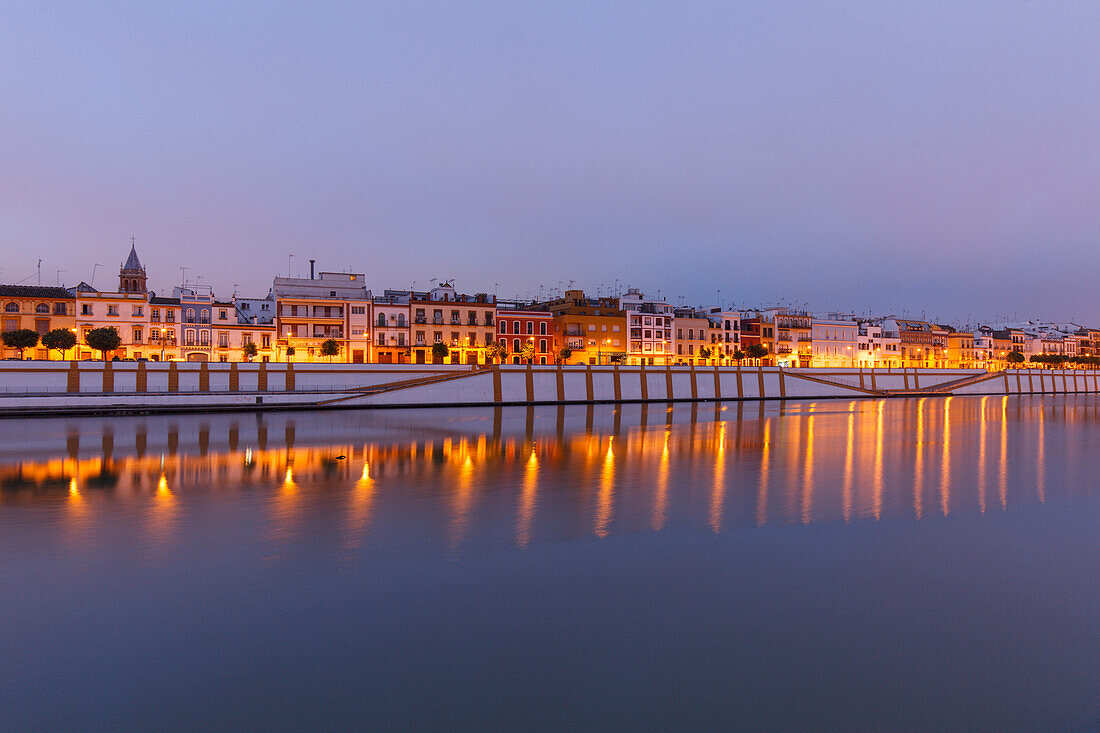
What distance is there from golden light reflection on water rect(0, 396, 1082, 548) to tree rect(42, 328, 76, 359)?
26.5 meters

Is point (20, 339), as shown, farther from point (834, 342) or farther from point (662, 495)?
point (834, 342)

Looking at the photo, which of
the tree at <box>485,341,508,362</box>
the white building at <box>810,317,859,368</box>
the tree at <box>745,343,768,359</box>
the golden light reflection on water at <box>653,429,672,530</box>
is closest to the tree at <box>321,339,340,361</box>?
the tree at <box>485,341,508,362</box>

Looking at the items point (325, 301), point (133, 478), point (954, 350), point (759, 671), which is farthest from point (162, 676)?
point (954, 350)

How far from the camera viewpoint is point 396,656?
6.88 meters

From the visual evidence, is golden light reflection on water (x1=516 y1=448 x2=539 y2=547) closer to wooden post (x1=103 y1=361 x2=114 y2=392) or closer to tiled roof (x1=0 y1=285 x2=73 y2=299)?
wooden post (x1=103 y1=361 x2=114 y2=392)

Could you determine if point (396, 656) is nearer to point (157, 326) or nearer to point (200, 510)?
point (200, 510)

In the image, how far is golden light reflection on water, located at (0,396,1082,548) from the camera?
42.6 feet

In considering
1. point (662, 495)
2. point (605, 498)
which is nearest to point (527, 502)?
point (605, 498)

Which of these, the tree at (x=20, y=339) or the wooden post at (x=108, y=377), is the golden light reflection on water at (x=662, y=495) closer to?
the wooden post at (x=108, y=377)

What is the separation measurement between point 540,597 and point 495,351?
5164 cm

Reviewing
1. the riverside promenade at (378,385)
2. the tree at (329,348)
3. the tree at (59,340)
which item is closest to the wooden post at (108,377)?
the riverside promenade at (378,385)

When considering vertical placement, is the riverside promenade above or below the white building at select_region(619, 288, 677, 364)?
below

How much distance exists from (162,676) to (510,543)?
5.55 meters

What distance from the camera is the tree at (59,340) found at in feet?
152
